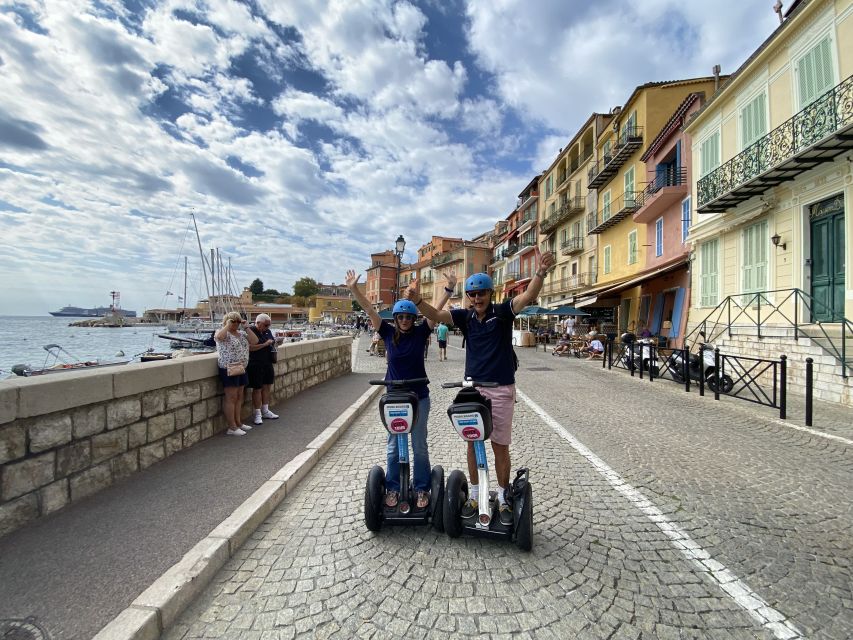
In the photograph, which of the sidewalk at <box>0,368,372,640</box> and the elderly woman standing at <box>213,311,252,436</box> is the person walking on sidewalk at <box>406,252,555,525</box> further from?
the elderly woman standing at <box>213,311,252,436</box>

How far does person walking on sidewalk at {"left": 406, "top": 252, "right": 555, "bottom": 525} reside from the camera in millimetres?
3105

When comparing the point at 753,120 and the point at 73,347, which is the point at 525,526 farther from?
the point at 73,347

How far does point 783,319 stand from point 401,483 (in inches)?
495

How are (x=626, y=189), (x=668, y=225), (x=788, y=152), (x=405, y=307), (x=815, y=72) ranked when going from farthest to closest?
1. (x=626, y=189)
2. (x=668, y=225)
3. (x=788, y=152)
4. (x=815, y=72)
5. (x=405, y=307)


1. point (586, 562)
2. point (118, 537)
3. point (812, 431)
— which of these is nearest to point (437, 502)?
point (586, 562)

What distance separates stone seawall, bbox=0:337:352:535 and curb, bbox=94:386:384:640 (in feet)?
4.54

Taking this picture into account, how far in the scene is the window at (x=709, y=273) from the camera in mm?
14562

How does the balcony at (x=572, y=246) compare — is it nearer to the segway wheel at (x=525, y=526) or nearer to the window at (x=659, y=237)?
the window at (x=659, y=237)

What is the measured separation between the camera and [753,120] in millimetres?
12484

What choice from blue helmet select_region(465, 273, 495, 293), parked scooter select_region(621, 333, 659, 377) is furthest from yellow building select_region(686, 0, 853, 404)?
blue helmet select_region(465, 273, 495, 293)

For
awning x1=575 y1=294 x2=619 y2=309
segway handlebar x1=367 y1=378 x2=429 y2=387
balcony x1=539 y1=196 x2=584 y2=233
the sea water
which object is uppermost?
balcony x1=539 y1=196 x2=584 y2=233

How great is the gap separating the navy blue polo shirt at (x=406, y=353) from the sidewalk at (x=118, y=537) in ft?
5.96

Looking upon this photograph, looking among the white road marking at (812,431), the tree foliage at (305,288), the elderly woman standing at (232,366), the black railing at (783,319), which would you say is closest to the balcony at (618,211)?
the black railing at (783,319)

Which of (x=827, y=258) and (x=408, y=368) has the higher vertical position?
(x=827, y=258)
